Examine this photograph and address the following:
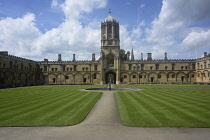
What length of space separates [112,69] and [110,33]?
1237 centimetres

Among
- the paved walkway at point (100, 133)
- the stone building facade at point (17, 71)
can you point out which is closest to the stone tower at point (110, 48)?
the stone building facade at point (17, 71)

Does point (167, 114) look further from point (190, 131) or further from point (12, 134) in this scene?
point (12, 134)

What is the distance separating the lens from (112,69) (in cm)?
5153

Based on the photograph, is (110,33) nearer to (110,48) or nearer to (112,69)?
(110,48)

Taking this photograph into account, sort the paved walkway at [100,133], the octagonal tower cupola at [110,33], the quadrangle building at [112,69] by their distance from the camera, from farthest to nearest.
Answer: the octagonal tower cupola at [110,33] → the quadrangle building at [112,69] → the paved walkway at [100,133]

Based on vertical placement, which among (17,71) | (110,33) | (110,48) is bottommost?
(17,71)

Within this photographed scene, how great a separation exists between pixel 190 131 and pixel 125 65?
46702 millimetres

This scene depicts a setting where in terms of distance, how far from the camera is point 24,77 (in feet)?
149

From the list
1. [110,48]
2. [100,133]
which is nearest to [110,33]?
[110,48]

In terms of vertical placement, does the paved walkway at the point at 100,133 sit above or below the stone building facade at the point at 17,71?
below

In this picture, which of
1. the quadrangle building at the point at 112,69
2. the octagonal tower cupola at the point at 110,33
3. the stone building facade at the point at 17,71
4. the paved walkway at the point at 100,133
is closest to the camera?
the paved walkway at the point at 100,133

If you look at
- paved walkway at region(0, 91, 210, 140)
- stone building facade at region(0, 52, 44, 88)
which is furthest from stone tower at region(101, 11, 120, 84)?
paved walkway at region(0, 91, 210, 140)

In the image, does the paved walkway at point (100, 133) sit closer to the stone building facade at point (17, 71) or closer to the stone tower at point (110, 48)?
the stone building facade at point (17, 71)

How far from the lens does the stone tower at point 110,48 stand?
170 feet
